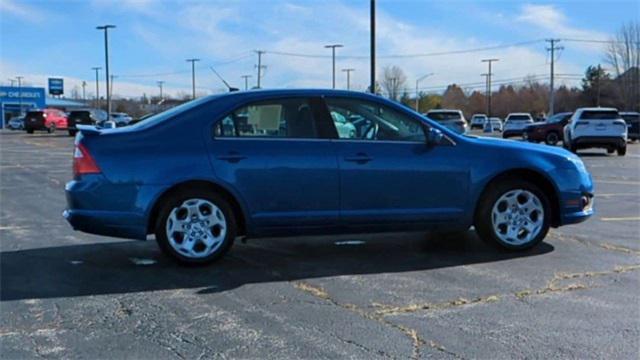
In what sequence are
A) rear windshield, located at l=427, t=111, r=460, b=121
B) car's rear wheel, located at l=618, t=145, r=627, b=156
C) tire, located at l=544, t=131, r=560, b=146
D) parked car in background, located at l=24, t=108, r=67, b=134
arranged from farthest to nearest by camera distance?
parked car in background, located at l=24, t=108, r=67, b=134 < tire, located at l=544, t=131, r=560, b=146 < car's rear wheel, located at l=618, t=145, r=627, b=156 < rear windshield, located at l=427, t=111, r=460, b=121

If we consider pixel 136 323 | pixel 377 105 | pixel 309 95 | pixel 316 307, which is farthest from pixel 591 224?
pixel 136 323

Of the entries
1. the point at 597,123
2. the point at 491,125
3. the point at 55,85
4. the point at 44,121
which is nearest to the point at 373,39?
the point at 597,123

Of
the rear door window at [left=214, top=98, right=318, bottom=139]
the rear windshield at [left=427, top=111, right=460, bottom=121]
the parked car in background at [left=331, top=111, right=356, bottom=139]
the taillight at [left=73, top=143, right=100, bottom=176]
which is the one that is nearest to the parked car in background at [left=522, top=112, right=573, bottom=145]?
the rear windshield at [left=427, top=111, right=460, bottom=121]

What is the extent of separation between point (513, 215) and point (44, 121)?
2011 inches

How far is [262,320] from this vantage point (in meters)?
4.50

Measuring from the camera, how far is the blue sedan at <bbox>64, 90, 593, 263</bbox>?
5.73 m

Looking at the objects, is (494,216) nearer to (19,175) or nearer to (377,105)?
(377,105)

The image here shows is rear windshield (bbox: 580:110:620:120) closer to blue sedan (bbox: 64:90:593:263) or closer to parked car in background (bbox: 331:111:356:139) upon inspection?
blue sedan (bbox: 64:90:593:263)

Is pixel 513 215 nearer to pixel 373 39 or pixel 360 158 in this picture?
pixel 360 158

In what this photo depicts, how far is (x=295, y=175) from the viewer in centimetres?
591

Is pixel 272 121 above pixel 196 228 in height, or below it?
above

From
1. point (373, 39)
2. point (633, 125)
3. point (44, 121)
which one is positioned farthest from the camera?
point (44, 121)

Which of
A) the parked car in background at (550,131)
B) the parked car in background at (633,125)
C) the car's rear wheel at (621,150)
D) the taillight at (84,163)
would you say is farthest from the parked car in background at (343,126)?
the parked car in background at (633,125)

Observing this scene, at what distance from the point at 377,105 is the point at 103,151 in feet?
8.10
